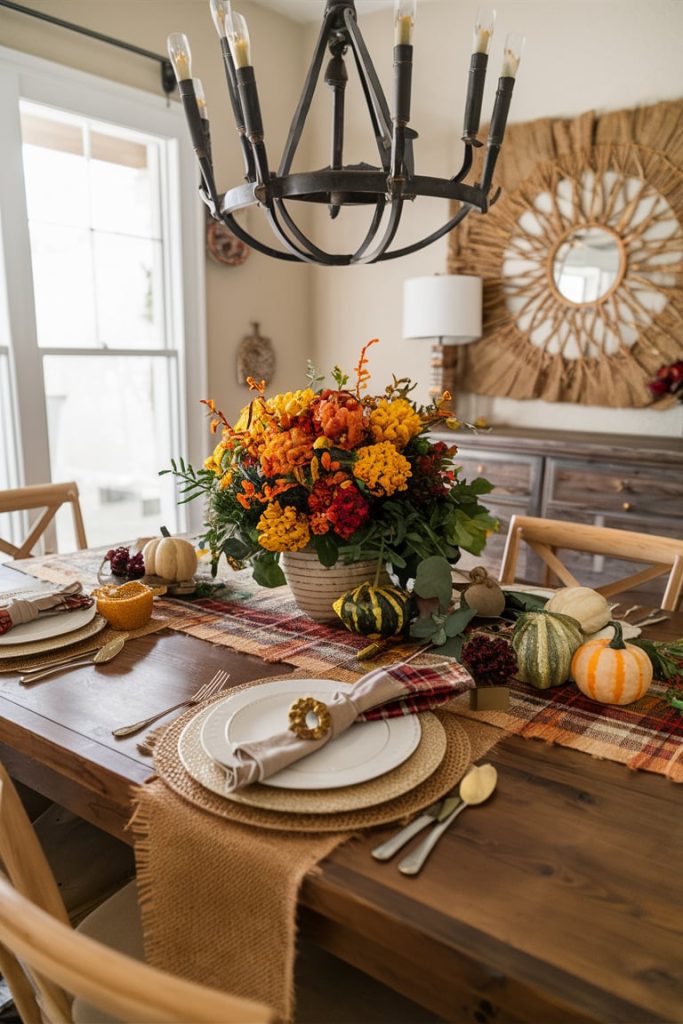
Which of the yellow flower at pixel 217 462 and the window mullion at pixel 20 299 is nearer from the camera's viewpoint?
the yellow flower at pixel 217 462

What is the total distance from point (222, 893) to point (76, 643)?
65cm

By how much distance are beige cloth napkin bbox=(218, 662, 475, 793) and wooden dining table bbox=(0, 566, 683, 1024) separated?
0.10m

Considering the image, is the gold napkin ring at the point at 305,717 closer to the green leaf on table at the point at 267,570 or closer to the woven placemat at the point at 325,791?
the woven placemat at the point at 325,791

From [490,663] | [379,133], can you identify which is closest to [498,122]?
[379,133]

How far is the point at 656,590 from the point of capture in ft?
8.64

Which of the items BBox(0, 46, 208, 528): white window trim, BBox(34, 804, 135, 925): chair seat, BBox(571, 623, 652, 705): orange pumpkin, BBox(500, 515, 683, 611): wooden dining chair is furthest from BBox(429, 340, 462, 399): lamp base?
BBox(34, 804, 135, 925): chair seat

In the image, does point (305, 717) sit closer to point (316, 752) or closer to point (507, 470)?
point (316, 752)

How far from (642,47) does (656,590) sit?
208 centimetres

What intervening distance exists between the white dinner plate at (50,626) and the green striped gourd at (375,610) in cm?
46

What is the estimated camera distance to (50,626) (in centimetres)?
130

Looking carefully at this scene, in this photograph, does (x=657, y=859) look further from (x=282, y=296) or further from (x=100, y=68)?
(x=282, y=296)

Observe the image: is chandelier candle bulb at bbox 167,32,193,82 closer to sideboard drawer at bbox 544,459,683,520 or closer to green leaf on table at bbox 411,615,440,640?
green leaf on table at bbox 411,615,440,640

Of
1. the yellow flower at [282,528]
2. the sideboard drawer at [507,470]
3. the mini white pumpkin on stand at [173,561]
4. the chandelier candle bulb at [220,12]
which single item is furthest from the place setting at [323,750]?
the sideboard drawer at [507,470]

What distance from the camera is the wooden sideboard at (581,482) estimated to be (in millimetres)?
2500
